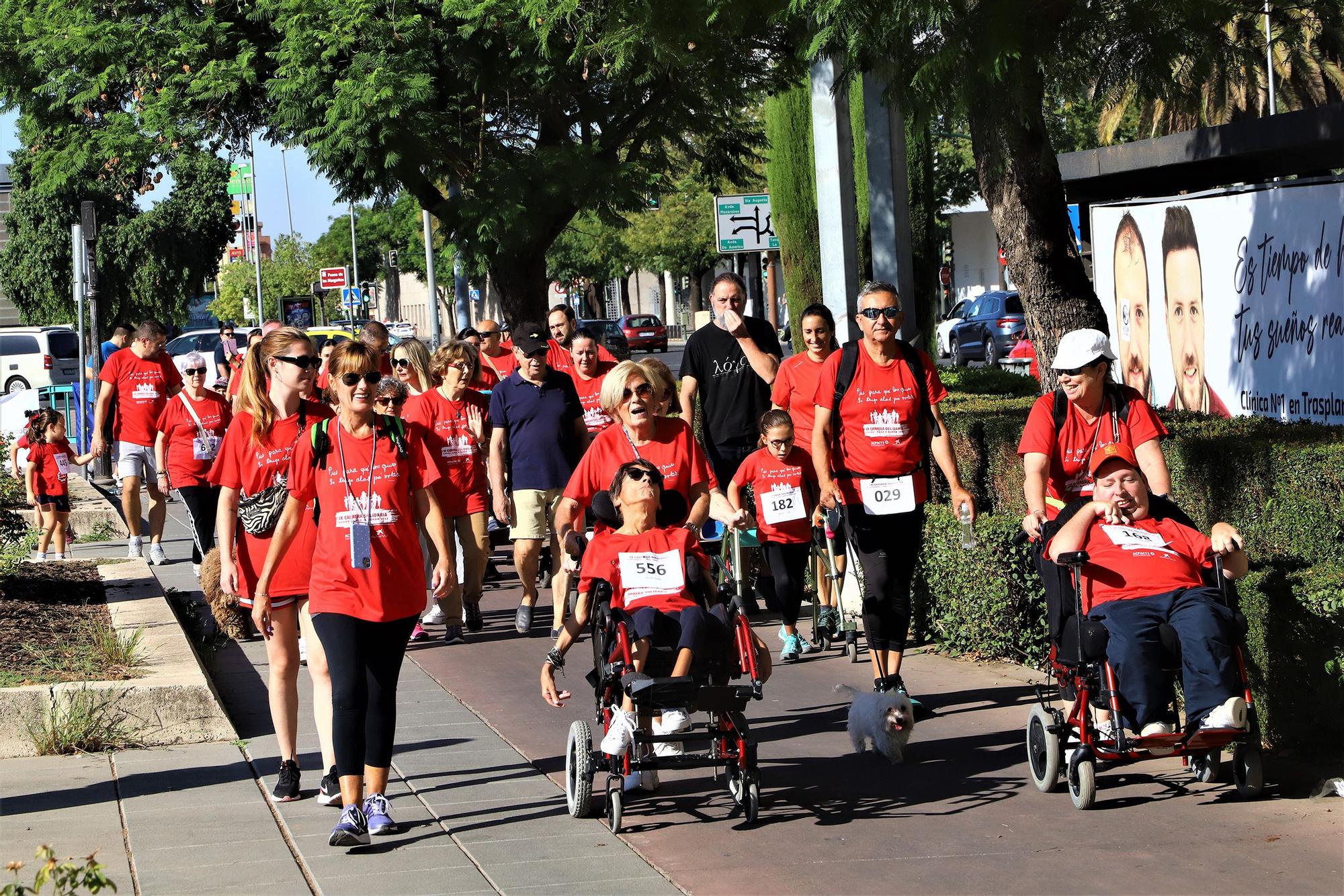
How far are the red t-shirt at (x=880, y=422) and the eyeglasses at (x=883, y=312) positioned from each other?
225 millimetres

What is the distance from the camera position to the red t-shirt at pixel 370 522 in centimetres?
605

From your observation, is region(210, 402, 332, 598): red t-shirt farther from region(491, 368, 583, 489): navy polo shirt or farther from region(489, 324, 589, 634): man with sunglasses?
region(491, 368, 583, 489): navy polo shirt

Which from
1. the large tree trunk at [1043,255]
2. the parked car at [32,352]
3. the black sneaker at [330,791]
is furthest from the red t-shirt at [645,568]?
the parked car at [32,352]

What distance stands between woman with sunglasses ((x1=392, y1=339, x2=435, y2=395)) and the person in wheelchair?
5.73 m

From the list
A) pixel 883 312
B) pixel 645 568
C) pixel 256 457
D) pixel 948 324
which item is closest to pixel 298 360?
pixel 256 457

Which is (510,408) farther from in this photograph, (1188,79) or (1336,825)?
(1336,825)

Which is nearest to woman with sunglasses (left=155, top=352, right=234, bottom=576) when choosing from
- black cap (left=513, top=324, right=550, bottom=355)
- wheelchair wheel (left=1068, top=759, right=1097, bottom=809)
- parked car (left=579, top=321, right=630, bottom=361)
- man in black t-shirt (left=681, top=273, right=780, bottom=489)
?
black cap (left=513, top=324, right=550, bottom=355)

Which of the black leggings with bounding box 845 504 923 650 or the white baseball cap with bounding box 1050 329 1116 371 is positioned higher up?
the white baseball cap with bounding box 1050 329 1116 371

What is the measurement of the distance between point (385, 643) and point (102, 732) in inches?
83.6

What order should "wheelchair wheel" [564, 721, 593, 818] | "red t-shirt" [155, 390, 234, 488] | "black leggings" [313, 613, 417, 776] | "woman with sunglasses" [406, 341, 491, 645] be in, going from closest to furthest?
"black leggings" [313, 613, 417, 776] < "wheelchair wheel" [564, 721, 593, 818] < "woman with sunglasses" [406, 341, 491, 645] < "red t-shirt" [155, 390, 234, 488]

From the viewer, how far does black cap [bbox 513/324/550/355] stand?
10.5 meters

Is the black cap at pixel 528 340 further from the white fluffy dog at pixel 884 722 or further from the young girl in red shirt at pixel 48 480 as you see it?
the young girl in red shirt at pixel 48 480

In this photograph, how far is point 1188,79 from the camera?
31.7 ft

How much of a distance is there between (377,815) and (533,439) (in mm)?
4655
